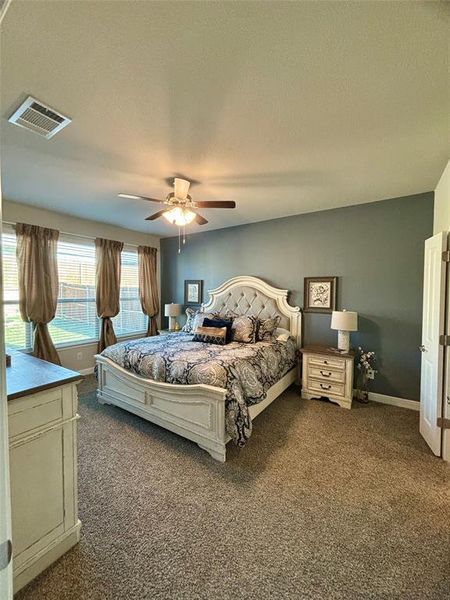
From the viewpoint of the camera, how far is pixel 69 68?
4.49 ft

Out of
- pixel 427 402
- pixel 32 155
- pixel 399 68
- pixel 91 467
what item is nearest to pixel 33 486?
pixel 91 467

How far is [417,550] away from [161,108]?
3.04 m

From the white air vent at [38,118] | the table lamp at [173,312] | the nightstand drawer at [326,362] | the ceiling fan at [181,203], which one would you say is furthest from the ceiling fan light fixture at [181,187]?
the table lamp at [173,312]

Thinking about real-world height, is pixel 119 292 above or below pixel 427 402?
above

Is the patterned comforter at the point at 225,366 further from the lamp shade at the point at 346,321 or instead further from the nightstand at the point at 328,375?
the lamp shade at the point at 346,321

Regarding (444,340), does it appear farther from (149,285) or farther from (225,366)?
(149,285)

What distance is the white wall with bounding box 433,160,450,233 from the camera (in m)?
2.40

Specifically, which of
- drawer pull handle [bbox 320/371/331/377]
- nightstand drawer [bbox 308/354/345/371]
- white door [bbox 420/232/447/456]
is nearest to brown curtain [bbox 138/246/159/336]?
nightstand drawer [bbox 308/354/345/371]

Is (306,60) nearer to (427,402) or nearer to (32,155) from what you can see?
(32,155)

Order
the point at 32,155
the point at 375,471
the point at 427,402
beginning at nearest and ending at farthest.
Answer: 1. the point at 375,471
2. the point at 32,155
3. the point at 427,402

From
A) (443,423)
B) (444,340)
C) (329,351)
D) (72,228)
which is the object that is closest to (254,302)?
(329,351)

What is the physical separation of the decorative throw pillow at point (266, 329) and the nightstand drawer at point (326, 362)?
2.10ft

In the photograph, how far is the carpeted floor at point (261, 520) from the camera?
1280mm

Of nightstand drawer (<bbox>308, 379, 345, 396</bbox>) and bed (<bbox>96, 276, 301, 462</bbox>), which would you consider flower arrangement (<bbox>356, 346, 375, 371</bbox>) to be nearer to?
nightstand drawer (<bbox>308, 379, 345, 396</bbox>)
